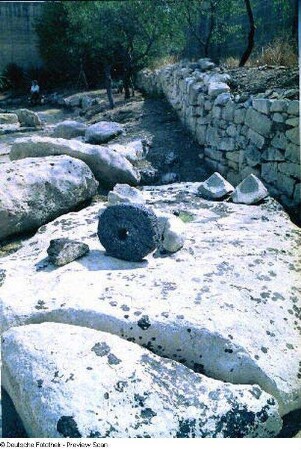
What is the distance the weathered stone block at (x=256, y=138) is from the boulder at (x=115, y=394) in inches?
140

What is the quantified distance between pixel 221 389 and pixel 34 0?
1822cm

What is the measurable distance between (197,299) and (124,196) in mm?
1925

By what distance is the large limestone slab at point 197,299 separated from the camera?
2555 mm

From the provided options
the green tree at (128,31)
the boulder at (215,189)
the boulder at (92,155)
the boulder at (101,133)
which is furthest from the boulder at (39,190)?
the green tree at (128,31)

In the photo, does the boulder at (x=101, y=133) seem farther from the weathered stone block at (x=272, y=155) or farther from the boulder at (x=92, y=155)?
the weathered stone block at (x=272, y=155)

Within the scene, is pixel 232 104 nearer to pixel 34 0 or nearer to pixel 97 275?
pixel 97 275

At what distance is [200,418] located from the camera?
7.14 feet

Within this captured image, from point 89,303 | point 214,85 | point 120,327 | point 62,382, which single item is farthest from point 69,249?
point 214,85

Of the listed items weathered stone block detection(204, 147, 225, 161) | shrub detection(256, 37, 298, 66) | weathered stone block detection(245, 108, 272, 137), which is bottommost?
weathered stone block detection(204, 147, 225, 161)

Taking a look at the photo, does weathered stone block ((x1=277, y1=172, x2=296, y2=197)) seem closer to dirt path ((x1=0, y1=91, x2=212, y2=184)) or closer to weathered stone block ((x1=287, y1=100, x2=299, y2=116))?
weathered stone block ((x1=287, y1=100, x2=299, y2=116))

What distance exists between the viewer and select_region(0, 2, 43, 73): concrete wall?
16.4 metres

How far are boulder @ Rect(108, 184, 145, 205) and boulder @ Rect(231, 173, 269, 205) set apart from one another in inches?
39.2

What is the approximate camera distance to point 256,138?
5.47 m

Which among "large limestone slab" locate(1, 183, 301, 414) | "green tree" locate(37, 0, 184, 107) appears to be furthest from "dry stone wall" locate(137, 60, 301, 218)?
"green tree" locate(37, 0, 184, 107)
